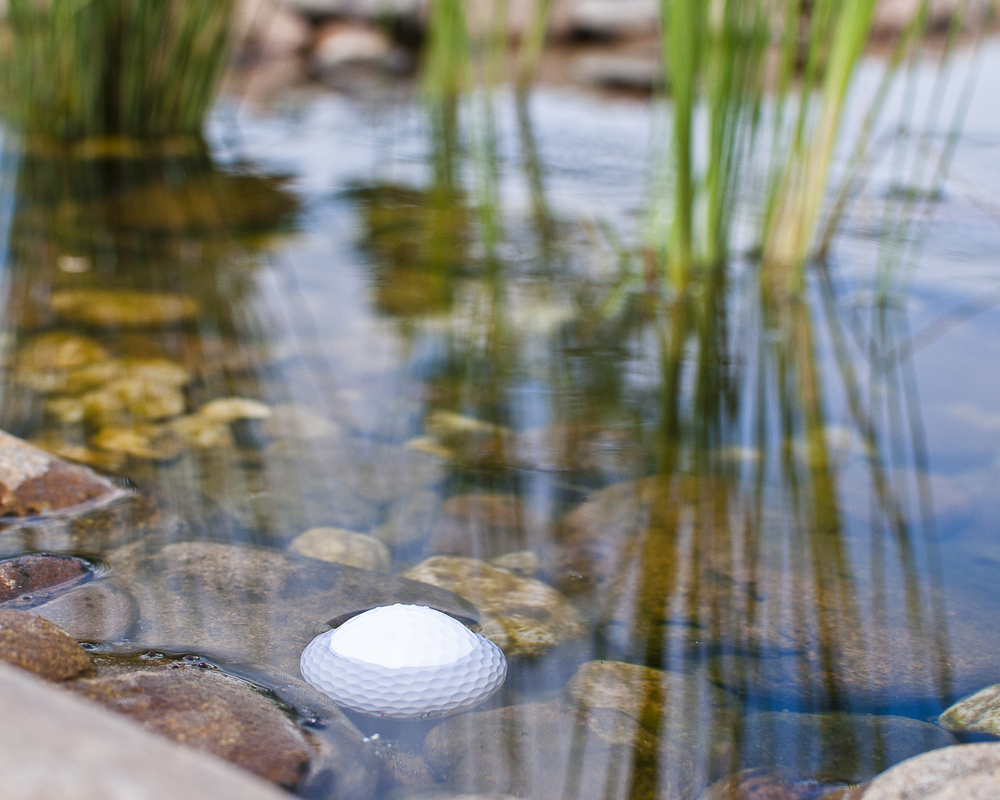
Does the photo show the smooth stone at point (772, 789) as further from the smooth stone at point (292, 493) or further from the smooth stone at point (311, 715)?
the smooth stone at point (292, 493)

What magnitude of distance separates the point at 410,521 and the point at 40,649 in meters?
0.63

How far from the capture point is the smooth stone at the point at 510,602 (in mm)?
1138

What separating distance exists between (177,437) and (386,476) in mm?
406

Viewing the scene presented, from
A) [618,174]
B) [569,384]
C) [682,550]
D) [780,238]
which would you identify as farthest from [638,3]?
[682,550]

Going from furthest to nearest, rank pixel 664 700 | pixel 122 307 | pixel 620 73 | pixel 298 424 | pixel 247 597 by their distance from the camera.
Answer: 1. pixel 620 73
2. pixel 122 307
3. pixel 298 424
4. pixel 247 597
5. pixel 664 700

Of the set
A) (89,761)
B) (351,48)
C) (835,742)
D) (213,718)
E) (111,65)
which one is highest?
(351,48)

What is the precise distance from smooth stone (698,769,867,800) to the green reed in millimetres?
3541

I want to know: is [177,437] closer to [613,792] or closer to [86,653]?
[86,653]

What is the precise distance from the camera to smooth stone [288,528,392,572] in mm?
1304

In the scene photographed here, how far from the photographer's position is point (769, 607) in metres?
1.22

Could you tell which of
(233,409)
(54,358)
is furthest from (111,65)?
(233,409)

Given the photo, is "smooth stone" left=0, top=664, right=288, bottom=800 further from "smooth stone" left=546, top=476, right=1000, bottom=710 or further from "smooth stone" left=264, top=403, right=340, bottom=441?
"smooth stone" left=264, top=403, right=340, bottom=441

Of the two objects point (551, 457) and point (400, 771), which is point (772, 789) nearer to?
point (400, 771)

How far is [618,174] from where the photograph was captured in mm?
3750
